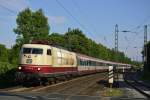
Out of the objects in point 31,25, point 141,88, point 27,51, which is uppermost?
A: point 31,25

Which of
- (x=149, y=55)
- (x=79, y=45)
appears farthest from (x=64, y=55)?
(x=79, y=45)

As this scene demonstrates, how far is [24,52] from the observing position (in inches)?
1283

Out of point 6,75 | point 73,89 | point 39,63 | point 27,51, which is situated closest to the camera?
point 73,89

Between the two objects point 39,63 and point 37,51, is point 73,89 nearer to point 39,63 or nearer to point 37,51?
point 39,63

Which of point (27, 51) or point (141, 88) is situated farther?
point (141, 88)

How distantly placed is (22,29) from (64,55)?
51.0 meters

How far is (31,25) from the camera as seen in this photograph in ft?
303

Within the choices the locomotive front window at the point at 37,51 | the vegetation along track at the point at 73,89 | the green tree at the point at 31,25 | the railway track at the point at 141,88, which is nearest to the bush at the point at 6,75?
the vegetation along track at the point at 73,89

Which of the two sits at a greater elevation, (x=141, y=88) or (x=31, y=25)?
(x=31, y=25)

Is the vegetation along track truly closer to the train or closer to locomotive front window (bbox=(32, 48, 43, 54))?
the train

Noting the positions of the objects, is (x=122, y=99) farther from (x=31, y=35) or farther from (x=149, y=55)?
(x=31, y=35)

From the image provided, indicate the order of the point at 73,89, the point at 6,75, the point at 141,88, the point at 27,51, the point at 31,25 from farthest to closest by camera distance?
the point at 31,25, the point at 6,75, the point at 141,88, the point at 27,51, the point at 73,89

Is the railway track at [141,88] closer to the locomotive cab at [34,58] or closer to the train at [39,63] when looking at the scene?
the train at [39,63]

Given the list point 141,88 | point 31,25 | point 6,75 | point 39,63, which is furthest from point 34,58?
point 31,25
